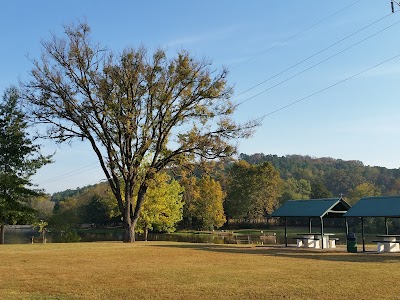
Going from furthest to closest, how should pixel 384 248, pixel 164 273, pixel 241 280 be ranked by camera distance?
pixel 384 248 → pixel 164 273 → pixel 241 280

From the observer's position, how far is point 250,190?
92.6 meters

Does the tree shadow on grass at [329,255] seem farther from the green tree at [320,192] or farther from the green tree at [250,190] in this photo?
the green tree at [320,192]

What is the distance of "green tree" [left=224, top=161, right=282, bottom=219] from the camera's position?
92.8 meters

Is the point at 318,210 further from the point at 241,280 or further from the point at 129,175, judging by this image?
the point at 241,280

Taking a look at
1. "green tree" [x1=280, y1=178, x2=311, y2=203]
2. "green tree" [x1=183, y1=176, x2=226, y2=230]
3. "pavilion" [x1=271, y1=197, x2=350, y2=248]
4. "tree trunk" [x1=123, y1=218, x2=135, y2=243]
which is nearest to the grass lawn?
"pavilion" [x1=271, y1=197, x2=350, y2=248]

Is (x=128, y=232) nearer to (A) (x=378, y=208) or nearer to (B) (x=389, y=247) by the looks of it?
(A) (x=378, y=208)

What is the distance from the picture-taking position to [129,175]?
34.7 metres

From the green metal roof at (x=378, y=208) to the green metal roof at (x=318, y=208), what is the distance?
238 centimetres

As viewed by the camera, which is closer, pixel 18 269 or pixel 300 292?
pixel 300 292

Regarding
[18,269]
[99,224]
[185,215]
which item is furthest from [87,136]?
[99,224]

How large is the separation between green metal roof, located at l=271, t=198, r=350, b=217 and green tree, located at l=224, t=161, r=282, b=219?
56.0 metres

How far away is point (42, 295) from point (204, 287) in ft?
14.5

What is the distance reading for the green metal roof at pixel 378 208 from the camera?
2772 centimetres

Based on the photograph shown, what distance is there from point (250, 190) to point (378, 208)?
63.8 metres
